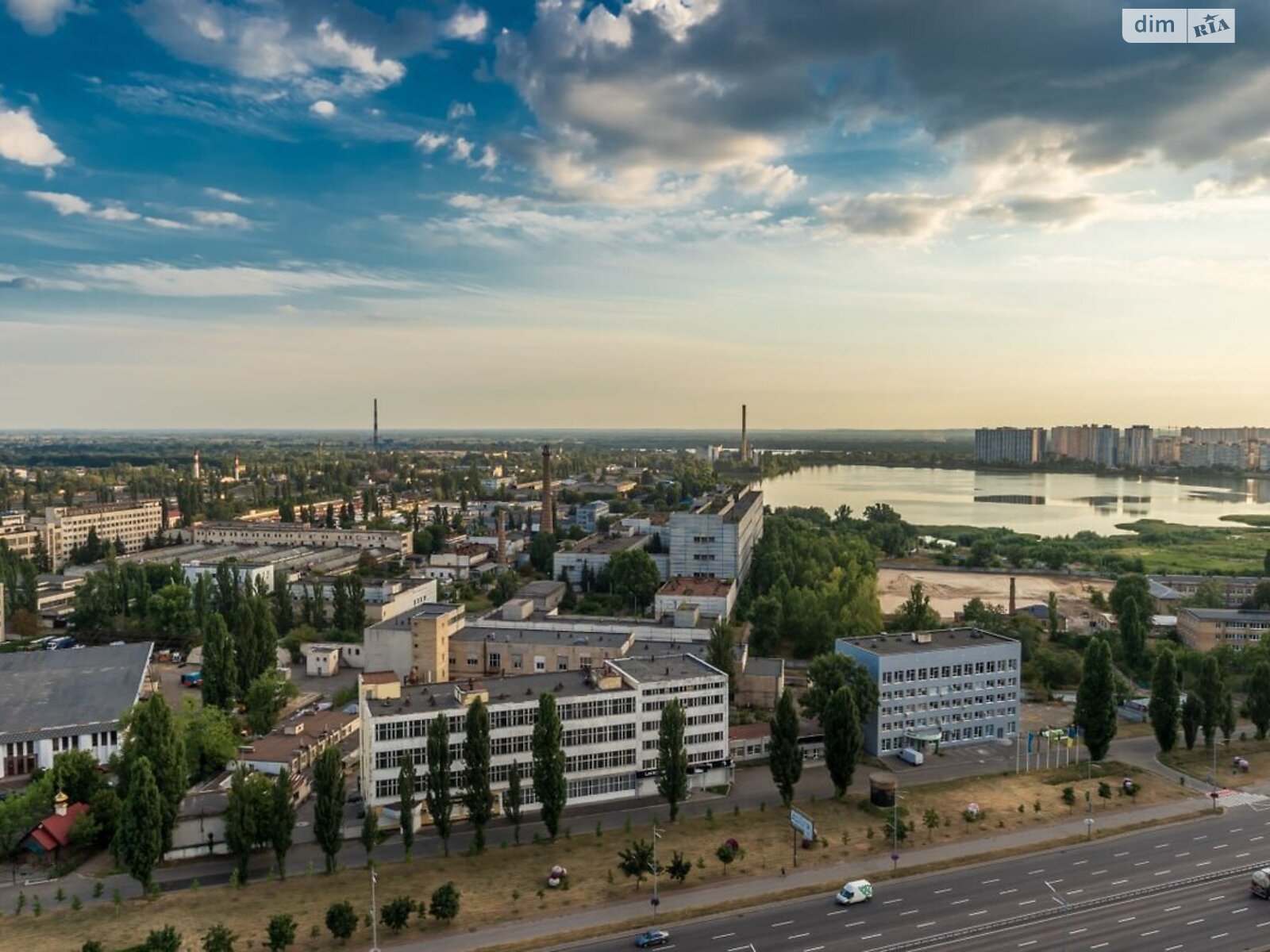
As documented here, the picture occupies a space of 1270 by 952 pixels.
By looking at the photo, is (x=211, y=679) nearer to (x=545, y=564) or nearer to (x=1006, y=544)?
(x=545, y=564)

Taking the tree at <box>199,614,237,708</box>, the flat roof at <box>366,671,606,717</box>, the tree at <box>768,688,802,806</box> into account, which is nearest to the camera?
the tree at <box>768,688,802,806</box>

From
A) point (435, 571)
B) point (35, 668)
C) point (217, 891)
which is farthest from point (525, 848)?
point (435, 571)

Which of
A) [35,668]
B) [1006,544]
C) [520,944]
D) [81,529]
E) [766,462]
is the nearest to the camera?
[520,944]

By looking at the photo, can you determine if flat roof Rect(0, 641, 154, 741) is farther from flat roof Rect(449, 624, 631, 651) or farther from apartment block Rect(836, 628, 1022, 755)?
apartment block Rect(836, 628, 1022, 755)

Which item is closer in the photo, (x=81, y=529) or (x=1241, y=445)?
(x=81, y=529)

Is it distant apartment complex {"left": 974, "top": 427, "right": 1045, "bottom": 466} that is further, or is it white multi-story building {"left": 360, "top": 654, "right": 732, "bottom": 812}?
distant apartment complex {"left": 974, "top": 427, "right": 1045, "bottom": 466}

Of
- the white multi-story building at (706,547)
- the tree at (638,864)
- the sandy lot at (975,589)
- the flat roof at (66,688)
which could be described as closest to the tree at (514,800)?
the tree at (638,864)

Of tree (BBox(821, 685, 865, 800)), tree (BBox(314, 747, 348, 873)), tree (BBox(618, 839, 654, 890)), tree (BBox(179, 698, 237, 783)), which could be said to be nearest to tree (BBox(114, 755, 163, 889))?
tree (BBox(314, 747, 348, 873))

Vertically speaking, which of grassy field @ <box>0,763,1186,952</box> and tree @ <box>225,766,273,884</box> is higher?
tree @ <box>225,766,273,884</box>
